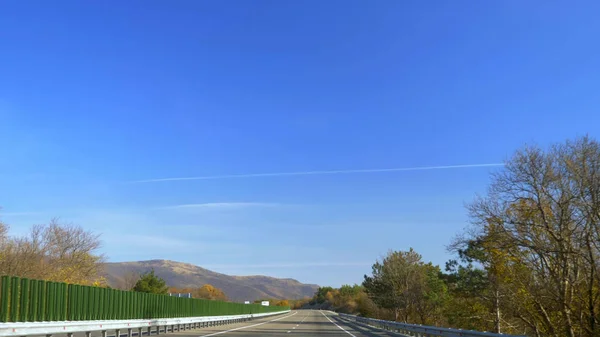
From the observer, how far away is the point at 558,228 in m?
29.3

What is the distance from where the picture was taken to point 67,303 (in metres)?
21.7

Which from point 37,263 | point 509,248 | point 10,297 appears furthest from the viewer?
point 37,263

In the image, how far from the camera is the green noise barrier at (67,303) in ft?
57.4

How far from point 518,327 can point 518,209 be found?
15.6 m

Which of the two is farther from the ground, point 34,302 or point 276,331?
point 34,302

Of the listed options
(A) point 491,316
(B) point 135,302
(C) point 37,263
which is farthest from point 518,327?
(C) point 37,263

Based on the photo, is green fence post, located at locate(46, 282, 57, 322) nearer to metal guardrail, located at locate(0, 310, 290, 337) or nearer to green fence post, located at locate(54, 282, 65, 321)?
green fence post, located at locate(54, 282, 65, 321)

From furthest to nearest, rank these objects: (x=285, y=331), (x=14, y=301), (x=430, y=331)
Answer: (x=285, y=331), (x=430, y=331), (x=14, y=301)

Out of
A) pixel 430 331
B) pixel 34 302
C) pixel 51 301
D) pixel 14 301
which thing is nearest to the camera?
pixel 14 301

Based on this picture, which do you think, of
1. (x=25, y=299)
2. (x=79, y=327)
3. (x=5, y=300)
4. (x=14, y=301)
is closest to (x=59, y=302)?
(x=79, y=327)

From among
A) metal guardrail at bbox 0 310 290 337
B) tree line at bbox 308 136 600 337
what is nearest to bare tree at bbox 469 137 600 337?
tree line at bbox 308 136 600 337

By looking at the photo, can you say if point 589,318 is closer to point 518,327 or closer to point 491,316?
point 518,327

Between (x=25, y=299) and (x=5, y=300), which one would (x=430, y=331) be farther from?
(x=5, y=300)

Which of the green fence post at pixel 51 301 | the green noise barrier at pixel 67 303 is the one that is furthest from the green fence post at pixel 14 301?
the green fence post at pixel 51 301
